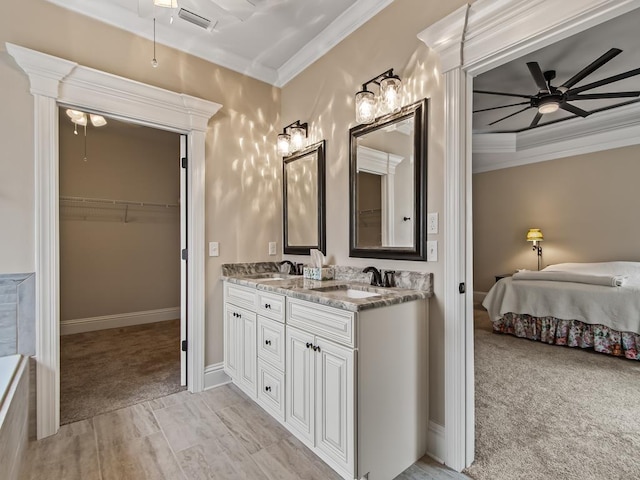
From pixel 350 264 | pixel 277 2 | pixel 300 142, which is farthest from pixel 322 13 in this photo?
pixel 350 264

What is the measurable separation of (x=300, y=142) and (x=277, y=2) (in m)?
0.98

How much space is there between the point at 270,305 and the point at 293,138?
1.48 meters

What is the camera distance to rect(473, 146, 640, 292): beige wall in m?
4.70

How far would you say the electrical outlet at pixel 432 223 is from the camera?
1.81m

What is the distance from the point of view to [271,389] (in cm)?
211

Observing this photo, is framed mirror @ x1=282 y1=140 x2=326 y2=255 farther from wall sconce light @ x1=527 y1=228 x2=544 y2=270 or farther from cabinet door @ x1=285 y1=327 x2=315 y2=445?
wall sconce light @ x1=527 y1=228 x2=544 y2=270

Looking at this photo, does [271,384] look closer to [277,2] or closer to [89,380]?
[89,380]

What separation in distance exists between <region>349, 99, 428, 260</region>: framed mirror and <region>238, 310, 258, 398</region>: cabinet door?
91 centimetres

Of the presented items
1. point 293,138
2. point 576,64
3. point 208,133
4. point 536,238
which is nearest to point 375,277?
point 293,138

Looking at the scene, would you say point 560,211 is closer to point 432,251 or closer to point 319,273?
point 432,251

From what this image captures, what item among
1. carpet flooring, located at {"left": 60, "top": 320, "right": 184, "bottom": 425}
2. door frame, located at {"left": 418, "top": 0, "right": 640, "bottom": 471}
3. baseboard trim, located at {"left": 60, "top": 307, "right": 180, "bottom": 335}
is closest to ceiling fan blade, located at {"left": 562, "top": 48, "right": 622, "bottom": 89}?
door frame, located at {"left": 418, "top": 0, "right": 640, "bottom": 471}

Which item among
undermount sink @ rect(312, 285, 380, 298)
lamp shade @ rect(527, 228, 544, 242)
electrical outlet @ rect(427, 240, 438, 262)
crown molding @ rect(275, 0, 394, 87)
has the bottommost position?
undermount sink @ rect(312, 285, 380, 298)

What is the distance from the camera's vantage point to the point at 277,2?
7.23ft

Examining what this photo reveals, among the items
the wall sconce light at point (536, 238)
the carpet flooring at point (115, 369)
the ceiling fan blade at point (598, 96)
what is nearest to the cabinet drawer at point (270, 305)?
the carpet flooring at point (115, 369)
